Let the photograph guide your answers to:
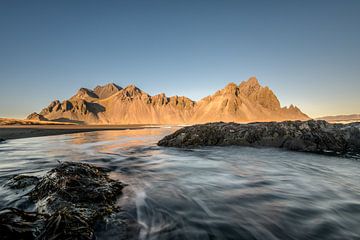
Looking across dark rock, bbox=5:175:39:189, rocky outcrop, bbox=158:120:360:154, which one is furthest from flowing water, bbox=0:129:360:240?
rocky outcrop, bbox=158:120:360:154

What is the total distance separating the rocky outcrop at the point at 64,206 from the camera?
2242 mm

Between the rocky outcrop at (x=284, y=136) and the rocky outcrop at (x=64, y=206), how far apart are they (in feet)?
29.2

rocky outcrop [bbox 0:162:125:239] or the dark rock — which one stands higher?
rocky outcrop [bbox 0:162:125:239]

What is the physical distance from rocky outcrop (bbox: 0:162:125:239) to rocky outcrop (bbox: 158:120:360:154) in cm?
890

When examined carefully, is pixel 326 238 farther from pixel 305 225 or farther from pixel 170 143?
pixel 170 143

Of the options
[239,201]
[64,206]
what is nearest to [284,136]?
[239,201]

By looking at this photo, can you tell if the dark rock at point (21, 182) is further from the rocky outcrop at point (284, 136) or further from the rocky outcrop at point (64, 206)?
the rocky outcrop at point (284, 136)

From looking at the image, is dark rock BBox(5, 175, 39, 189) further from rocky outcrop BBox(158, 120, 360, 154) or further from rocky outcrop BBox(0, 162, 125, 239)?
rocky outcrop BBox(158, 120, 360, 154)

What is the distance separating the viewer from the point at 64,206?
2980mm

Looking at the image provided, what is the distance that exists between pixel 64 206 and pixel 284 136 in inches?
435

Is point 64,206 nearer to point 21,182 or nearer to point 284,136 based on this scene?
point 21,182

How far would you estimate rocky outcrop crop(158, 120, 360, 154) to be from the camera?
31.3ft

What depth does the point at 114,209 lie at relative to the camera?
316 centimetres

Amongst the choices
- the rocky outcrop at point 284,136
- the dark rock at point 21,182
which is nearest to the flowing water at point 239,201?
the dark rock at point 21,182
